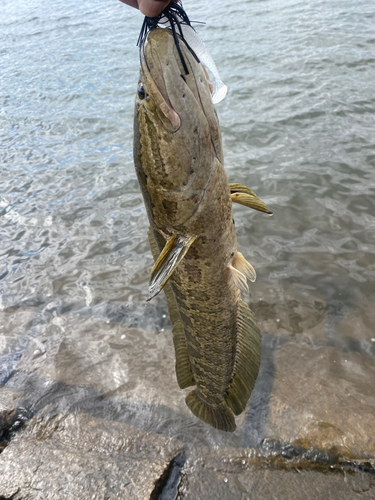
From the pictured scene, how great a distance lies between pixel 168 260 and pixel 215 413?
1.69m

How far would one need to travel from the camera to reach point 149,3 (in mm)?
1658

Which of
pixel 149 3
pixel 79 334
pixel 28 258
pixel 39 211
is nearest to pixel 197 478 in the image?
pixel 79 334

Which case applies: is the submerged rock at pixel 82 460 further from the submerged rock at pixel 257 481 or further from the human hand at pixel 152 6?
the human hand at pixel 152 6

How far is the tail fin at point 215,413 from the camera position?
3.05 m

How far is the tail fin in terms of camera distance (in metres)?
3.05

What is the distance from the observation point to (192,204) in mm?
2086

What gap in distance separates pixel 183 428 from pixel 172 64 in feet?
10.1

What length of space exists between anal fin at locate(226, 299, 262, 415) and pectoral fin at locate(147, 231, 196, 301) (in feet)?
2.51

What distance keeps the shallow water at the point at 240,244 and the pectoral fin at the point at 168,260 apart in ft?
6.98

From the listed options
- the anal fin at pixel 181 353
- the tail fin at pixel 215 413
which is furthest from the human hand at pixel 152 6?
the tail fin at pixel 215 413

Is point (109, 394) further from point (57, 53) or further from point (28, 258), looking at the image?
point (57, 53)

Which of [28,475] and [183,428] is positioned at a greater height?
[28,475]

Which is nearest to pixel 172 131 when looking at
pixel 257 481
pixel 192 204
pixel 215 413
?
Result: pixel 192 204

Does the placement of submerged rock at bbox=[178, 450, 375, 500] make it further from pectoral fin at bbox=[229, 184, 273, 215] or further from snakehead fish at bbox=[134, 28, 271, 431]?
pectoral fin at bbox=[229, 184, 273, 215]
